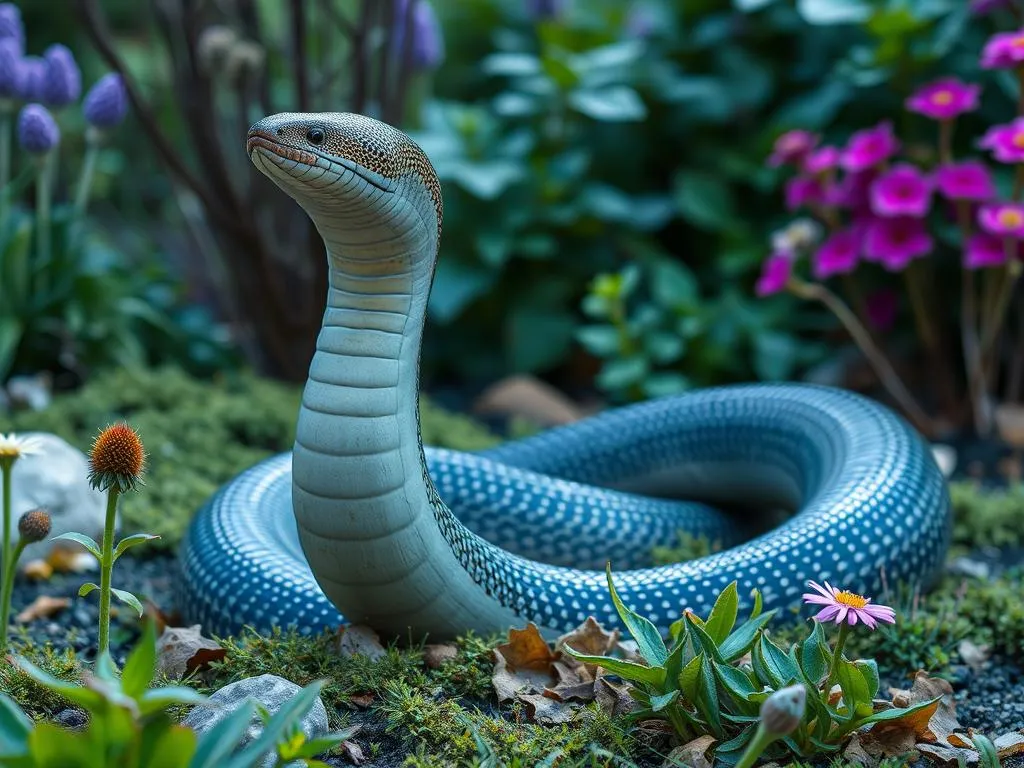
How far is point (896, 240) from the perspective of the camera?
15.5ft

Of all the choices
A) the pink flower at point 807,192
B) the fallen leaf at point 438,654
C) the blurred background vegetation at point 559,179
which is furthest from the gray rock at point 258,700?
the pink flower at point 807,192

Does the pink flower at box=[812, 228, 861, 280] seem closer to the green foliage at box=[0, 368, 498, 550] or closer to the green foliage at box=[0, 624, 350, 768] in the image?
the green foliage at box=[0, 368, 498, 550]

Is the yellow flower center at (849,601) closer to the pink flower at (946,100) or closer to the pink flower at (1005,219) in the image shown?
the pink flower at (1005,219)

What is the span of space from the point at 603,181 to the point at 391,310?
4.04m

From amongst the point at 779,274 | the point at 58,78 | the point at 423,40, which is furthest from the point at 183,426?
the point at 779,274

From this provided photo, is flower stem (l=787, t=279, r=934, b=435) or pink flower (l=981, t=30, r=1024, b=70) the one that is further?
flower stem (l=787, t=279, r=934, b=435)

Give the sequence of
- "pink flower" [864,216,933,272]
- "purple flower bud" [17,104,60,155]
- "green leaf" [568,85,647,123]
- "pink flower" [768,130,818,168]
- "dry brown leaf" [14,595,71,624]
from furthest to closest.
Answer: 1. "green leaf" [568,85,647,123]
2. "pink flower" [768,130,818,168]
3. "pink flower" [864,216,933,272]
4. "purple flower bud" [17,104,60,155]
5. "dry brown leaf" [14,595,71,624]

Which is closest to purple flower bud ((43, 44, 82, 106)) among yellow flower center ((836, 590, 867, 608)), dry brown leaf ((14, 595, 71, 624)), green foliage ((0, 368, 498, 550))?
green foliage ((0, 368, 498, 550))

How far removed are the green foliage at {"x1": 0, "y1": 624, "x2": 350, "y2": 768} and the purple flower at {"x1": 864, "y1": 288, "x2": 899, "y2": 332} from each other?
4027mm

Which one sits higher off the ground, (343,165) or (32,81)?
(343,165)

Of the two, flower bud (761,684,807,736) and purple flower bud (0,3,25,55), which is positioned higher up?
purple flower bud (0,3,25,55)

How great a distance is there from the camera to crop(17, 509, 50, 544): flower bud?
2312mm

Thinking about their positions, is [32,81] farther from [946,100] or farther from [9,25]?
[946,100]

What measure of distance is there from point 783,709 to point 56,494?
235 centimetres
